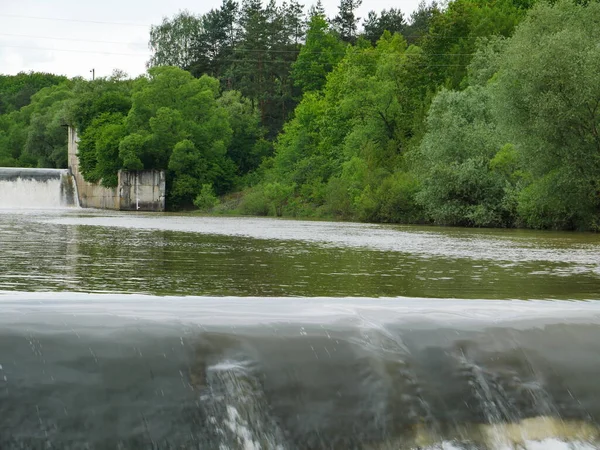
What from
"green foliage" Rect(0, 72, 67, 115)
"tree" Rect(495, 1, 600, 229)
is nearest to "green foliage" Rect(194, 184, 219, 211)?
"tree" Rect(495, 1, 600, 229)

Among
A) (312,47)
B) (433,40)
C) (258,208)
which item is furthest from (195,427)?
(312,47)

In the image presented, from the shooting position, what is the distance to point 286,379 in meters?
6.25

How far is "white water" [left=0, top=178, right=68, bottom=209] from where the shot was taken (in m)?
74.0

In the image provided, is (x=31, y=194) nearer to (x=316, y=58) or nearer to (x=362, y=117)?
(x=316, y=58)

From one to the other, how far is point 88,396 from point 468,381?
2779 mm

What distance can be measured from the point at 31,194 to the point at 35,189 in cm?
62

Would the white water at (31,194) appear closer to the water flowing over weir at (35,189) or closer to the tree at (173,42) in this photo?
the water flowing over weir at (35,189)

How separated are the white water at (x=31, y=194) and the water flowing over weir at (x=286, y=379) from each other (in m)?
69.5

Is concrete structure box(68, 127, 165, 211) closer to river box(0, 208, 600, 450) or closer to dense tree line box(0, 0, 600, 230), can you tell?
dense tree line box(0, 0, 600, 230)

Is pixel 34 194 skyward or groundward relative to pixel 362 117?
groundward

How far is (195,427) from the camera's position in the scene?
19.0ft

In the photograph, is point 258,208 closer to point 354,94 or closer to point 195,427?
point 354,94

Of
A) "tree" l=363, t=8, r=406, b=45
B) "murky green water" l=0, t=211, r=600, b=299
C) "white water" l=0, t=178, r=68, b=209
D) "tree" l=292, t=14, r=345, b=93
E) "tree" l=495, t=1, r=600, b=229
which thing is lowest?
"white water" l=0, t=178, r=68, b=209

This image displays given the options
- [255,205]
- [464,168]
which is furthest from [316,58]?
[464,168]
